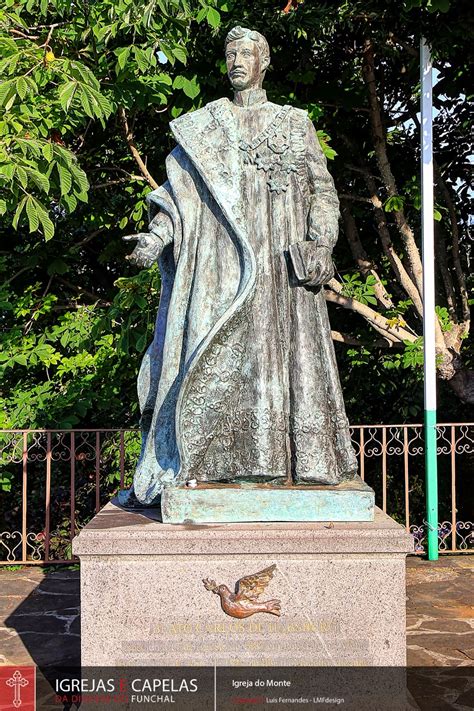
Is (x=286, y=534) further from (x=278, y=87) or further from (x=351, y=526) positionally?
(x=278, y=87)

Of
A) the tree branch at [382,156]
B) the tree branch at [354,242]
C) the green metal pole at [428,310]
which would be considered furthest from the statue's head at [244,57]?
the tree branch at [354,242]

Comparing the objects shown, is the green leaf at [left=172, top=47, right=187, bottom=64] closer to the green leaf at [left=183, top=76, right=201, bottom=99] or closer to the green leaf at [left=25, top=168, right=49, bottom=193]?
the green leaf at [left=183, top=76, right=201, bottom=99]

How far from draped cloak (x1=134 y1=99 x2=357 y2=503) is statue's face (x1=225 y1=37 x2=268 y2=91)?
0.14 metres

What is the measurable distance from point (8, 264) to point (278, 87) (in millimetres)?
3533

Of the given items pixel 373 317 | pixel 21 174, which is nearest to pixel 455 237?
pixel 373 317

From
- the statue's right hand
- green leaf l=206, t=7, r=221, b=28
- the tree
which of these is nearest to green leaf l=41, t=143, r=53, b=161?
the tree

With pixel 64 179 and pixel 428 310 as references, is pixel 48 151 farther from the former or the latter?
pixel 428 310

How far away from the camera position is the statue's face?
4020mm

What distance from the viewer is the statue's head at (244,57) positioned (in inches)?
158

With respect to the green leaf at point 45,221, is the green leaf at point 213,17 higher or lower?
higher

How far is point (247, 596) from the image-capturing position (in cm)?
343

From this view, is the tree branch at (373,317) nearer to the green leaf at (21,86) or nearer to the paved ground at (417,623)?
the paved ground at (417,623)

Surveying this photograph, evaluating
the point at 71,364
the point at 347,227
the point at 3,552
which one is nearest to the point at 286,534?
the point at 71,364

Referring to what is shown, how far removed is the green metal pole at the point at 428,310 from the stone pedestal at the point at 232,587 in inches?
161
